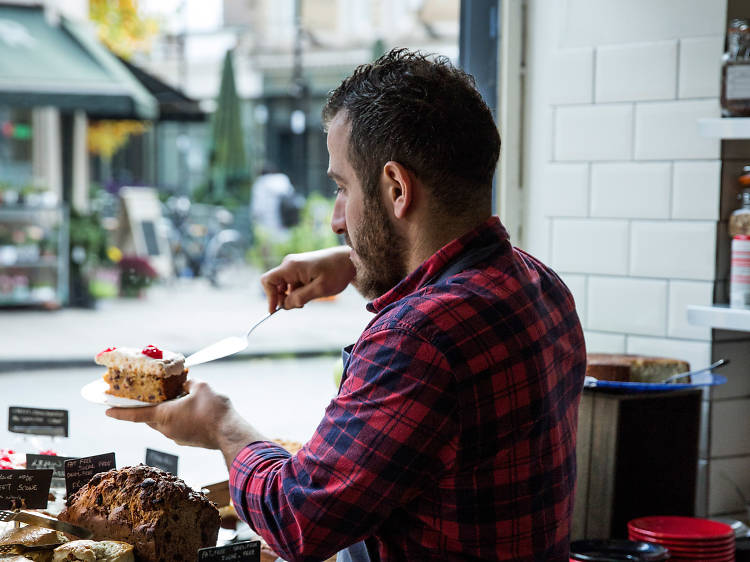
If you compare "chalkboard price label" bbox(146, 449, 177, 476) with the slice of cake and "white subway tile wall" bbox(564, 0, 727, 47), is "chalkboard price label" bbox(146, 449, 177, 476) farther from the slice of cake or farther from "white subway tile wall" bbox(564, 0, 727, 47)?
"white subway tile wall" bbox(564, 0, 727, 47)

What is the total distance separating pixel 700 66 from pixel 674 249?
1.44 ft

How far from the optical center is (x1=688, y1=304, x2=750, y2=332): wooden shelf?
210 centimetres

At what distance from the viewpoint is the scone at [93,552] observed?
128cm

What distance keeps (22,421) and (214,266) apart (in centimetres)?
878

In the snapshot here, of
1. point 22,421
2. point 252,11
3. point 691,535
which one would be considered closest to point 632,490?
point 691,535

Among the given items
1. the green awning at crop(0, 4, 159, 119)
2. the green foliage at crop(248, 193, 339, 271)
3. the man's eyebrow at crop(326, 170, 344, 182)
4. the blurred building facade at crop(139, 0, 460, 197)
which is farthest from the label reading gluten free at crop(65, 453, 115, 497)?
the blurred building facade at crop(139, 0, 460, 197)

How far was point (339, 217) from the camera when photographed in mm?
1277

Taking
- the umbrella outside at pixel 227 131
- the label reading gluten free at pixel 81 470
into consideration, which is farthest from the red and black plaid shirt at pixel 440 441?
the umbrella outside at pixel 227 131

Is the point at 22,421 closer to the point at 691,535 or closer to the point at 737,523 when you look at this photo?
the point at 691,535

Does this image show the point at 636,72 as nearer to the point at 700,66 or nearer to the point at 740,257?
the point at 700,66

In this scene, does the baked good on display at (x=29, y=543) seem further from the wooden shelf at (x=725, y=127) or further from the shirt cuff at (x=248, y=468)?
the wooden shelf at (x=725, y=127)

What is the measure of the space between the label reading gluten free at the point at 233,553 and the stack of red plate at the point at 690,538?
0.98 metres

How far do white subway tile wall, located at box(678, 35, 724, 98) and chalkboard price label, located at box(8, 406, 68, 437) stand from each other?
1.59 metres

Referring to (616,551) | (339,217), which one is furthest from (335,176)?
(616,551)
